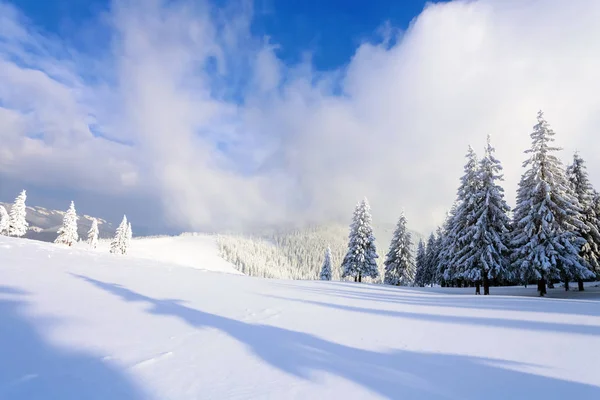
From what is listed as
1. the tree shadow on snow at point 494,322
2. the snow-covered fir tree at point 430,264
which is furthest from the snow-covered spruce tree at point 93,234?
the tree shadow on snow at point 494,322

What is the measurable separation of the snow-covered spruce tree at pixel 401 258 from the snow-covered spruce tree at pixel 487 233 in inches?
737

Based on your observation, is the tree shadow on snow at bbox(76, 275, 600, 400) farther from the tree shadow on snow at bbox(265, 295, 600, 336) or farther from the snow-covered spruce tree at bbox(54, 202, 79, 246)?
the snow-covered spruce tree at bbox(54, 202, 79, 246)

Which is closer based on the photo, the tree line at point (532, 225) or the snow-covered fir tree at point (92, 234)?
the tree line at point (532, 225)

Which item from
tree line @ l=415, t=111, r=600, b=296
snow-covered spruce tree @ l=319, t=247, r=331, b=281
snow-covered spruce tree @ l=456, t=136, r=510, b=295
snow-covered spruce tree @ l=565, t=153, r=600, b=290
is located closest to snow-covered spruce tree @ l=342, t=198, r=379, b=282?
tree line @ l=415, t=111, r=600, b=296

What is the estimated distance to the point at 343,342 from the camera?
6867mm

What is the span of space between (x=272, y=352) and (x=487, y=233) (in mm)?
27146

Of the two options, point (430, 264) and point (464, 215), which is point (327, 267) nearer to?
point (430, 264)

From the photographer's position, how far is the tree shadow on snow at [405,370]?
441cm

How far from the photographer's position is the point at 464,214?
2884 cm

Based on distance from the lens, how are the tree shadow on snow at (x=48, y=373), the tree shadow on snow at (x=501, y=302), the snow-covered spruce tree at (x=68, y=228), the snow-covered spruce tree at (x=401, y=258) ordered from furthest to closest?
the snow-covered spruce tree at (x=68, y=228) < the snow-covered spruce tree at (x=401, y=258) < the tree shadow on snow at (x=501, y=302) < the tree shadow on snow at (x=48, y=373)

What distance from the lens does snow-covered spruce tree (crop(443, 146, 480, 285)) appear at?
27.8 metres

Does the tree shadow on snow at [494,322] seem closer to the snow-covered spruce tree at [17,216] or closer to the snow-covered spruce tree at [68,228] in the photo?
the snow-covered spruce tree at [68,228]

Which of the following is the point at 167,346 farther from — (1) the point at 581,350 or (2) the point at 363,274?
(2) the point at 363,274

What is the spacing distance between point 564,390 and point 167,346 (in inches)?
273
